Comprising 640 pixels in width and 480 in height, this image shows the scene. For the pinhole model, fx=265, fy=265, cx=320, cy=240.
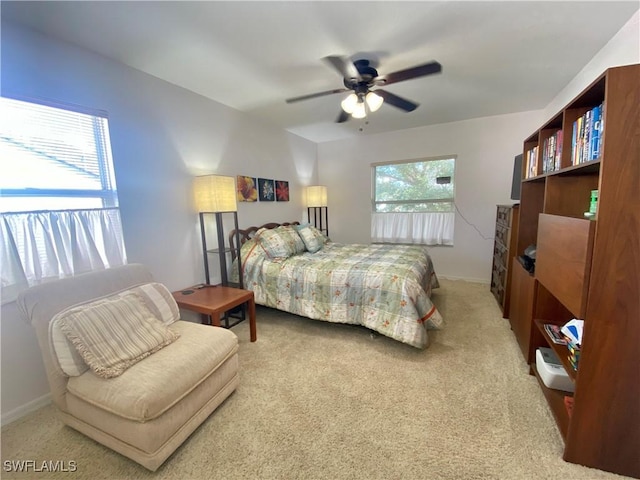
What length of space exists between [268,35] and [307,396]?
2.51 m

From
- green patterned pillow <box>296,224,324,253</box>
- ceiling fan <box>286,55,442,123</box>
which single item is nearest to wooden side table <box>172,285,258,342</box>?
green patterned pillow <box>296,224,324,253</box>

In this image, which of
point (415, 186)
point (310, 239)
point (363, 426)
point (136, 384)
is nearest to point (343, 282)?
point (310, 239)

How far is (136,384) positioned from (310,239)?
2.46 metres

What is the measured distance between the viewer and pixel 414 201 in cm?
442

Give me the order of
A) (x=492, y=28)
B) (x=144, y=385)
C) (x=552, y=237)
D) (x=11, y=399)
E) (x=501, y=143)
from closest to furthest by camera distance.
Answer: (x=144, y=385), (x=552, y=237), (x=11, y=399), (x=492, y=28), (x=501, y=143)

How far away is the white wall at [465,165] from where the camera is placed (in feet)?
12.3

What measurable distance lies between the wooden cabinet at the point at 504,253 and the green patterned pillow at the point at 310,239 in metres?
2.15

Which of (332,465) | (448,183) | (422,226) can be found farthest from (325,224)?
(332,465)

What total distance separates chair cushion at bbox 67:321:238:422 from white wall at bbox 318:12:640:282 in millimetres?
3706

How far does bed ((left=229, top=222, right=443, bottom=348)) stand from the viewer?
2295 millimetres

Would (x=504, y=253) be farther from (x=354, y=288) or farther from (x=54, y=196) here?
(x=54, y=196)

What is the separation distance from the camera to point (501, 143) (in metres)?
3.76

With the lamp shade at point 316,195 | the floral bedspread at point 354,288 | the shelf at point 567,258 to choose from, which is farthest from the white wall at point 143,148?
the shelf at point 567,258

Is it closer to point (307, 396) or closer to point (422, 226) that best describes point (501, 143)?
point (422, 226)
